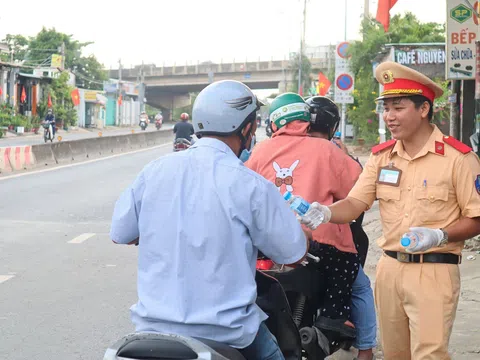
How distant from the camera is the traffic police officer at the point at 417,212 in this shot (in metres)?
3.94

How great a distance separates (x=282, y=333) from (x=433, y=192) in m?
0.97

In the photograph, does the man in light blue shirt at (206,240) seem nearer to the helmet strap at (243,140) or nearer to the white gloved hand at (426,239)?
the helmet strap at (243,140)

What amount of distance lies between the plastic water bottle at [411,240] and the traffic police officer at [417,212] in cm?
2

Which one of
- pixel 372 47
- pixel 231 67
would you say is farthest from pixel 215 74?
pixel 372 47

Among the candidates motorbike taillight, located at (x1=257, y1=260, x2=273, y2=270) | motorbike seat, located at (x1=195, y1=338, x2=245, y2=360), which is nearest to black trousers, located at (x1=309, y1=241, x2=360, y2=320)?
motorbike taillight, located at (x1=257, y1=260, x2=273, y2=270)

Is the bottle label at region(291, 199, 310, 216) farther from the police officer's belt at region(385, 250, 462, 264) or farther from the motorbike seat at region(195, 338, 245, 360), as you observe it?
the motorbike seat at region(195, 338, 245, 360)

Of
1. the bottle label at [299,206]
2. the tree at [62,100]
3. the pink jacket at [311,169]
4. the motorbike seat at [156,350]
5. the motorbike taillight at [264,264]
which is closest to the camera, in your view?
the motorbike seat at [156,350]

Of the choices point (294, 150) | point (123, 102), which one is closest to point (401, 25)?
point (294, 150)

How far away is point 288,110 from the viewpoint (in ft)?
17.0

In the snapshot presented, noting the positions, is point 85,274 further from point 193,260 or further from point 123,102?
point 123,102

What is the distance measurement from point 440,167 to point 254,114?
3.30 feet

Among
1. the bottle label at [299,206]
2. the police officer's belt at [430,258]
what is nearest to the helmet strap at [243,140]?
the bottle label at [299,206]

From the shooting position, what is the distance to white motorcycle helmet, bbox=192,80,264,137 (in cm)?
338

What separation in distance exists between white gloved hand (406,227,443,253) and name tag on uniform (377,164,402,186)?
349 millimetres
